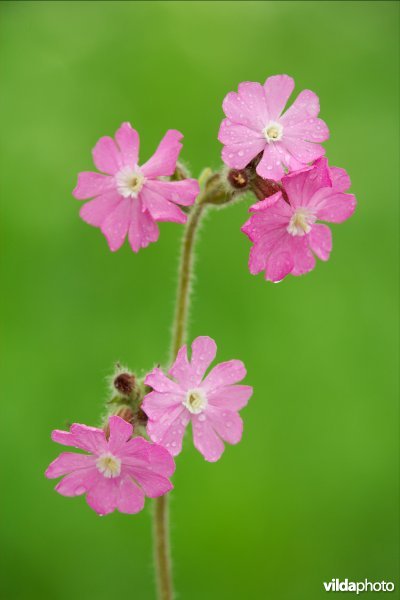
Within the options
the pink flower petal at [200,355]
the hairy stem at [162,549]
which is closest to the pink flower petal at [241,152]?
the pink flower petal at [200,355]

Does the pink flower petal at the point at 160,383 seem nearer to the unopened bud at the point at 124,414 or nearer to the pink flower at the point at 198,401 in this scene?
the pink flower at the point at 198,401

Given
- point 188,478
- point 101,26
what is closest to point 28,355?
point 188,478

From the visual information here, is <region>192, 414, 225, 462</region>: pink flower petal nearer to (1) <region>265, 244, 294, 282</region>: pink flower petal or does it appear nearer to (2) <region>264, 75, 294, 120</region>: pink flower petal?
(1) <region>265, 244, 294, 282</region>: pink flower petal

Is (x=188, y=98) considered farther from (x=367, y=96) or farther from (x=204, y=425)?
(x=204, y=425)

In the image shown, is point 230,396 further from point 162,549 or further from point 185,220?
point 162,549
